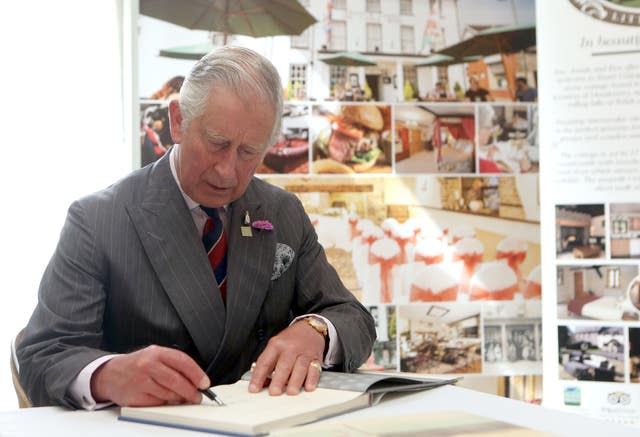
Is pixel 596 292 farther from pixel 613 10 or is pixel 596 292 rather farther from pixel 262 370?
pixel 262 370

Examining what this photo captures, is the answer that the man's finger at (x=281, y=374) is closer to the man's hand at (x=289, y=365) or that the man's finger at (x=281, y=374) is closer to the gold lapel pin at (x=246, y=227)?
the man's hand at (x=289, y=365)

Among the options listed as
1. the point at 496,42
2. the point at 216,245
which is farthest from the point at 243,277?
the point at 496,42

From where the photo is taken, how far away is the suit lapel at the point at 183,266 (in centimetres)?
186

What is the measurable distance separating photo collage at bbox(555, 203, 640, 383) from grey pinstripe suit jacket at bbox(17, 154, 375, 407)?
2.03 m

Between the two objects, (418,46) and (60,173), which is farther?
(418,46)

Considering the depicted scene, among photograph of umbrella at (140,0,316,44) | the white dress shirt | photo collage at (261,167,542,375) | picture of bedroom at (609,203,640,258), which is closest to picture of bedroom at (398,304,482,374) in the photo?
photo collage at (261,167,542,375)

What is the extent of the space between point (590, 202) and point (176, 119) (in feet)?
7.95

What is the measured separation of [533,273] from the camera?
14.3 feet

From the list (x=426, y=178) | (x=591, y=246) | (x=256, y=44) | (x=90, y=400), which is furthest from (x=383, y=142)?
(x=90, y=400)

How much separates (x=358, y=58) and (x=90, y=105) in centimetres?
142

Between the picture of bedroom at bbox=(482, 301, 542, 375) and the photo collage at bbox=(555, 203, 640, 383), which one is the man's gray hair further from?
the picture of bedroom at bbox=(482, 301, 542, 375)

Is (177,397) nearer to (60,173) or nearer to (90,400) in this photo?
(90,400)

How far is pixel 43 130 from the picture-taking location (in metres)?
3.43

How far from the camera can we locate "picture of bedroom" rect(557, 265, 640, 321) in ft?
12.3
